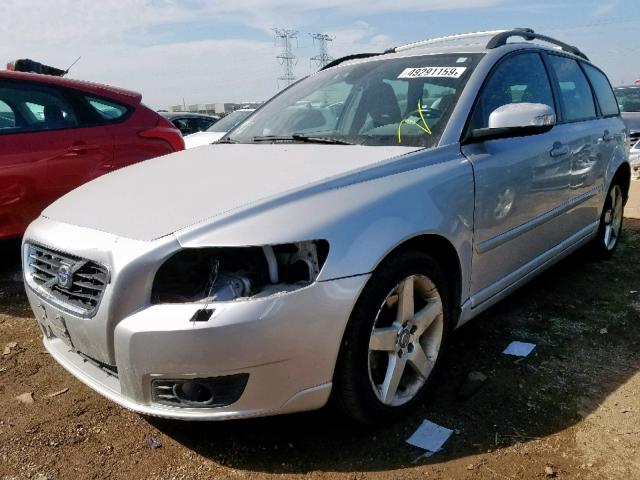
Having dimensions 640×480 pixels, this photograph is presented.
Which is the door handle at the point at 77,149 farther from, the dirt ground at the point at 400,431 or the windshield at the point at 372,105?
the dirt ground at the point at 400,431

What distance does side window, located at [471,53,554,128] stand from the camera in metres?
2.79

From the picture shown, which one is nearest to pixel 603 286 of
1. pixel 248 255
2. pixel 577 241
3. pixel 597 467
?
pixel 577 241

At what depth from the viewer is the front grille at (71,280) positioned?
1962mm

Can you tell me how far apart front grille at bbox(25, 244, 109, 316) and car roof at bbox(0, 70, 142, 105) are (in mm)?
2495

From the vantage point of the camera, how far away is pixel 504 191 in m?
2.76

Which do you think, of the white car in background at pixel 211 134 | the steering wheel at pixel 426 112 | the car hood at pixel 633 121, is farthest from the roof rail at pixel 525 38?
the car hood at pixel 633 121

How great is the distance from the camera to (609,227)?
4.56 m

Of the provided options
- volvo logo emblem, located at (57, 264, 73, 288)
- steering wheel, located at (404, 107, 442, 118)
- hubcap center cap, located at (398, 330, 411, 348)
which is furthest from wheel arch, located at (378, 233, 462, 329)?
volvo logo emblem, located at (57, 264, 73, 288)

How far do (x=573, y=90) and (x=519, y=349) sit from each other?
195 cm

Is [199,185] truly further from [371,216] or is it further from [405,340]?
[405,340]

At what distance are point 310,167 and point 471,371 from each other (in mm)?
1321

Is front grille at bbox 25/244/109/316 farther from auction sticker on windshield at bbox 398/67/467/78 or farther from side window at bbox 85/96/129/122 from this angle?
side window at bbox 85/96/129/122

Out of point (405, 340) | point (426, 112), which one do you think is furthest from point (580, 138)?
point (405, 340)

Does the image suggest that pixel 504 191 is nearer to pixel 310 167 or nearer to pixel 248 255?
pixel 310 167
